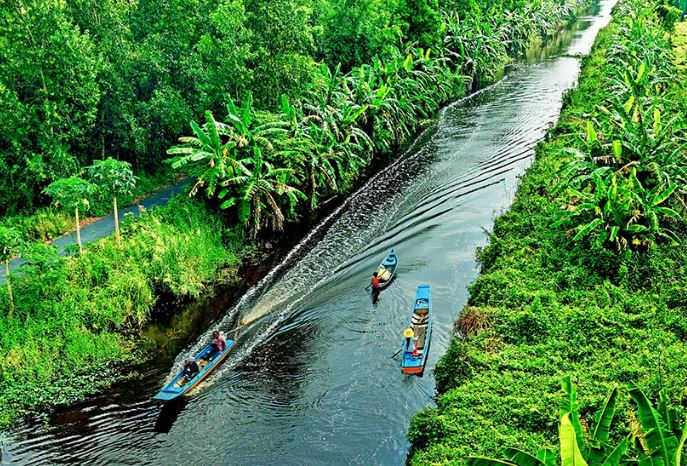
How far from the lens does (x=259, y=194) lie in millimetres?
26469

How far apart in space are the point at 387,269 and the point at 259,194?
667 centimetres

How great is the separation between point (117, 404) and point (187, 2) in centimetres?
2167

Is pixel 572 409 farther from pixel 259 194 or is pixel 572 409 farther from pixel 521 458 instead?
pixel 259 194

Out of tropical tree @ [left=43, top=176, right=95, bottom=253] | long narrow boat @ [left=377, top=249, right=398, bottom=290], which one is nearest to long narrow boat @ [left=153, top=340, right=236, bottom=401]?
long narrow boat @ [left=377, top=249, right=398, bottom=290]

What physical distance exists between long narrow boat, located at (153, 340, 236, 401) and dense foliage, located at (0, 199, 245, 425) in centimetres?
272

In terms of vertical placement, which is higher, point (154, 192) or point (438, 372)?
point (154, 192)

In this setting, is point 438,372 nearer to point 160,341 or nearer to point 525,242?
point 525,242

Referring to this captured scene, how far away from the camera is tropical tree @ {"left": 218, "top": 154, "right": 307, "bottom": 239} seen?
25844 mm

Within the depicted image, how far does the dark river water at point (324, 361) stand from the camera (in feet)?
53.7

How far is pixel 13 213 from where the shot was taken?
2536 centimetres

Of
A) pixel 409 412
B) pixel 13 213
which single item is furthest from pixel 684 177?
pixel 13 213


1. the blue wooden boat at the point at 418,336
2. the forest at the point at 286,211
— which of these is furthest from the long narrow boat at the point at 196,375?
the blue wooden boat at the point at 418,336

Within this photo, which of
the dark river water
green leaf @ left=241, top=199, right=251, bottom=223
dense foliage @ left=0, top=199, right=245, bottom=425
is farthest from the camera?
green leaf @ left=241, top=199, right=251, bottom=223

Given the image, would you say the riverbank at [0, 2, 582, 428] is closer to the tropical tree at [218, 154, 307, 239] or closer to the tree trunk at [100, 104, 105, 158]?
the tropical tree at [218, 154, 307, 239]
